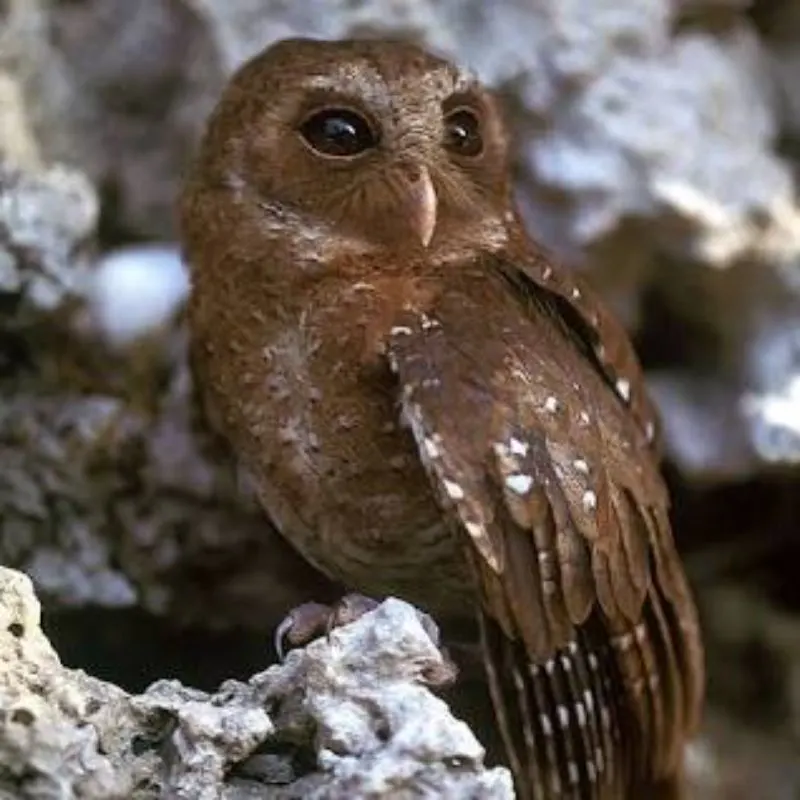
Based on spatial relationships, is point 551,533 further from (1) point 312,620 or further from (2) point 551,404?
(1) point 312,620

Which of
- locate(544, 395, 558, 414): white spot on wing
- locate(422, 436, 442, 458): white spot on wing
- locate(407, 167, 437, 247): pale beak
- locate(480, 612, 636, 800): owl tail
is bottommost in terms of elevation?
locate(480, 612, 636, 800): owl tail

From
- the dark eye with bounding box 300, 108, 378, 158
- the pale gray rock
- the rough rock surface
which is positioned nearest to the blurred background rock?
the pale gray rock

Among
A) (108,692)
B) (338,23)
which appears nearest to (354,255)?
(338,23)

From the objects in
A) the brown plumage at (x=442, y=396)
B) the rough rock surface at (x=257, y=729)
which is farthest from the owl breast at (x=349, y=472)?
the rough rock surface at (x=257, y=729)

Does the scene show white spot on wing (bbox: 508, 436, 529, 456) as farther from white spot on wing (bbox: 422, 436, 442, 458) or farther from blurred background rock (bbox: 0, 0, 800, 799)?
blurred background rock (bbox: 0, 0, 800, 799)

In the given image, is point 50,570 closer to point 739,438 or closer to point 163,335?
point 163,335
